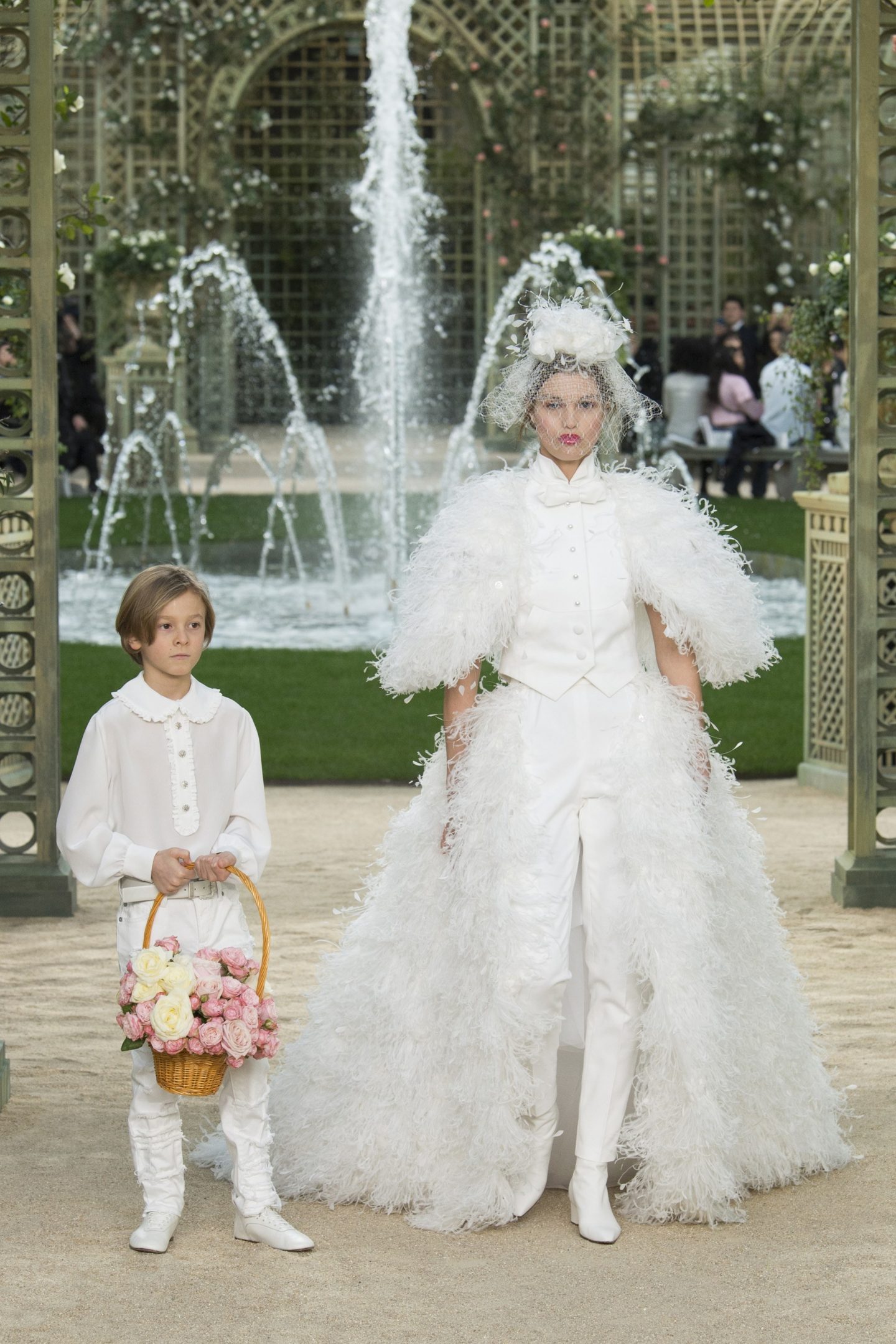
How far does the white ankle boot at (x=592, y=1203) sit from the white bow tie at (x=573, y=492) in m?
1.09

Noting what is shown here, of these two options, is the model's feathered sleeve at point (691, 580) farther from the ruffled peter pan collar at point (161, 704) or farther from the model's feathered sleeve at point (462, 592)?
the ruffled peter pan collar at point (161, 704)

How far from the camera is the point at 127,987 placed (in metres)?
3.21

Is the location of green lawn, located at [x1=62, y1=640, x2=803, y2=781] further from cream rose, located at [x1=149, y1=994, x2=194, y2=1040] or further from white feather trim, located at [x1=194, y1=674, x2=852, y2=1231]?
cream rose, located at [x1=149, y1=994, x2=194, y2=1040]

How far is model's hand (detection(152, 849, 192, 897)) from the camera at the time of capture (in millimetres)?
3262

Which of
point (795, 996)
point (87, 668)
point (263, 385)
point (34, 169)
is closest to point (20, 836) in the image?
point (34, 169)

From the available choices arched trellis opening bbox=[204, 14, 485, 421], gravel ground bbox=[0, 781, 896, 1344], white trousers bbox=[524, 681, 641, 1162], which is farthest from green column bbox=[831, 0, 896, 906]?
arched trellis opening bbox=[204, 14, 485, 421]

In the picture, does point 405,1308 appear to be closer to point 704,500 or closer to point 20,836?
point 704,500

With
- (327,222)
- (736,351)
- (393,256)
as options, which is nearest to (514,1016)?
(393,256)

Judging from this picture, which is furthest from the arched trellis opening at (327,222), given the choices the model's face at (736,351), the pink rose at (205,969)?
the pink rose at (205,969)

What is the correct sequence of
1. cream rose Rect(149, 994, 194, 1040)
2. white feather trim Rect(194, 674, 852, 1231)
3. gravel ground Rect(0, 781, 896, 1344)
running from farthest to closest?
white feather trim Rect(194, 674, 852, 1231)
cream rose Rect(149, 994, 194, 1040)
gravel ground Rect(0, 781, 896, 1344)

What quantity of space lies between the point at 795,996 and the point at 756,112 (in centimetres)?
1791

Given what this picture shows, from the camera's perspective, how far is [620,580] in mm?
3516

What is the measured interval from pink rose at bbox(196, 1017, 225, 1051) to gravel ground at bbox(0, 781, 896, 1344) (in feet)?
1.18

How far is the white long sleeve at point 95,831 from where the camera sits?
3.31m
